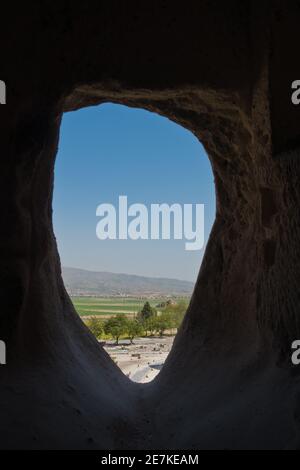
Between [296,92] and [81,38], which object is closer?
[296,92]

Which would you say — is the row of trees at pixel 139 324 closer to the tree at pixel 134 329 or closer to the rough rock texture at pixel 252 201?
the tree at pixel 134 329

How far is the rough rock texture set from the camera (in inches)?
120

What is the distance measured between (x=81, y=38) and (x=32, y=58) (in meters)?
0.53

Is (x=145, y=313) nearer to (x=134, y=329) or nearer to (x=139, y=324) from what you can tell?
(x=139, y=324)

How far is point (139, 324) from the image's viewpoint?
1558 inches

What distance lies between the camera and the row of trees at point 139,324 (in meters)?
34.2

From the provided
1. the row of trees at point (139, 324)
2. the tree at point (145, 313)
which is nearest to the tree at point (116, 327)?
the row of trees at point (139, 324)

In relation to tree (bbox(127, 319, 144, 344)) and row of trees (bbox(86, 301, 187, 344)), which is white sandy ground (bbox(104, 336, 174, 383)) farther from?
row of trees (bbox(86, 301, 187, 344))

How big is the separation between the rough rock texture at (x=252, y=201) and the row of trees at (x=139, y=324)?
30.2 meters

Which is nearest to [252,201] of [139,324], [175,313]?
[139,324]

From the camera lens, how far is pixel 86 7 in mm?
3812

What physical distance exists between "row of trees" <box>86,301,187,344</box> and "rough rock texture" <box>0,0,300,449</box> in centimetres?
3023

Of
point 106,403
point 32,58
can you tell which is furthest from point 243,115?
point 106,403
